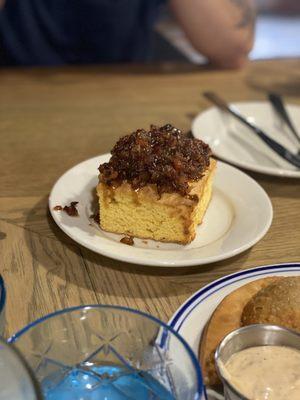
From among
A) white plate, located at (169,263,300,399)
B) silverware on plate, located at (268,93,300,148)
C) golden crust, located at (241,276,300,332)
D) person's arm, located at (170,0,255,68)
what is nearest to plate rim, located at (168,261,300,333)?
white plate, located at (169,263,300,399)

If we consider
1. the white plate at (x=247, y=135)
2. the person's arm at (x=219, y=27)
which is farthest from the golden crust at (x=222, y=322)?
the person's arm at (x=219, y=27)

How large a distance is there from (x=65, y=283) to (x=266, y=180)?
0.72 meters

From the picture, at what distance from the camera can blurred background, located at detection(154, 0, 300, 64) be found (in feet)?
18.5

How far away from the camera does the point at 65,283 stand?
110 cm

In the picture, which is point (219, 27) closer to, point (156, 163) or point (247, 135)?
point (247, 135)

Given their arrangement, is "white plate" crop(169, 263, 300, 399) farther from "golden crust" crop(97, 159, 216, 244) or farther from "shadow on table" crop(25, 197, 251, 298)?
"golden crust" crop(97, 159, 216, 244)

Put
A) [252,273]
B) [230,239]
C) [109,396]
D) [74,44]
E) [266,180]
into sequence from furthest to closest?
[74,44]
[266,180]
[230,239]
[252,273]
[109,396]

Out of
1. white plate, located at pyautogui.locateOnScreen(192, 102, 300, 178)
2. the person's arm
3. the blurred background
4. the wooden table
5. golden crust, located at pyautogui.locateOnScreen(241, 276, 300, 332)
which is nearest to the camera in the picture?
golden crust, located at pyautogui.locateOnScreen(241, 276, 300, 332)

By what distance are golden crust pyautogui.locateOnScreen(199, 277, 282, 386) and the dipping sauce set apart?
1.8 inches

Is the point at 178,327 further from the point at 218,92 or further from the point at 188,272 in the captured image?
the point at 218,92

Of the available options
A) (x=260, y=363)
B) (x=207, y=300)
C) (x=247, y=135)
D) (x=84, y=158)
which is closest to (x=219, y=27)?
(x=247, y=135)

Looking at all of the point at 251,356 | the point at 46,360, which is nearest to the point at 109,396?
the point at 46,360

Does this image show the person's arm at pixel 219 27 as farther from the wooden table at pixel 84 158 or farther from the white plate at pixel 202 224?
the white plate at pixel 202 224

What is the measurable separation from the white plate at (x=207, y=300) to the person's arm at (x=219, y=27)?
1.58 meters
